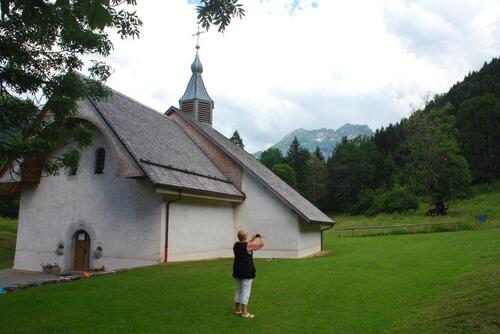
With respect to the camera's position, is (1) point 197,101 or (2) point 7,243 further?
(2) point 7,243

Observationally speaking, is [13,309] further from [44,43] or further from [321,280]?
[321,280]

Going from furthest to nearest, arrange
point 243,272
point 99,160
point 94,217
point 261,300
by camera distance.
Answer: point 99,160, point 94,217, point 261,300, point 243,272

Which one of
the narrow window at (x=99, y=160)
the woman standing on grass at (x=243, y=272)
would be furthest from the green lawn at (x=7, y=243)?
the woman standing on grass at (x=243, y=272)

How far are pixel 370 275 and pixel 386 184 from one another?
6843 centimetres

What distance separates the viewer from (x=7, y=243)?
29.8 meters

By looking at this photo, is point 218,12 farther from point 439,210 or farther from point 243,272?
point 439,210

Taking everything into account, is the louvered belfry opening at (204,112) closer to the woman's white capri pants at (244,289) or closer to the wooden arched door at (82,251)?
the wooden arched door at (82,251)

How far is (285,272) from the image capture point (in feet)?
48.6

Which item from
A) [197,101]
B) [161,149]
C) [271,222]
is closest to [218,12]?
[161,149]

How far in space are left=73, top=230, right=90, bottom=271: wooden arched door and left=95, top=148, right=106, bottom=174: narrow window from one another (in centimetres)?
275

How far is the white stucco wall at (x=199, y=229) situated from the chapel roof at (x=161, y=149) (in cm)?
91

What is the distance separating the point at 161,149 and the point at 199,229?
406 cm

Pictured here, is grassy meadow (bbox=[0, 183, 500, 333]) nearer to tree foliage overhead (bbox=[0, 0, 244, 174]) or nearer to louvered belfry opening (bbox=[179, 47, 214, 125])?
tree foliage overhead (bbox=[0, 0, 244, 174])

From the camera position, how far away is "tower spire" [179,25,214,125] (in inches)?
1147
